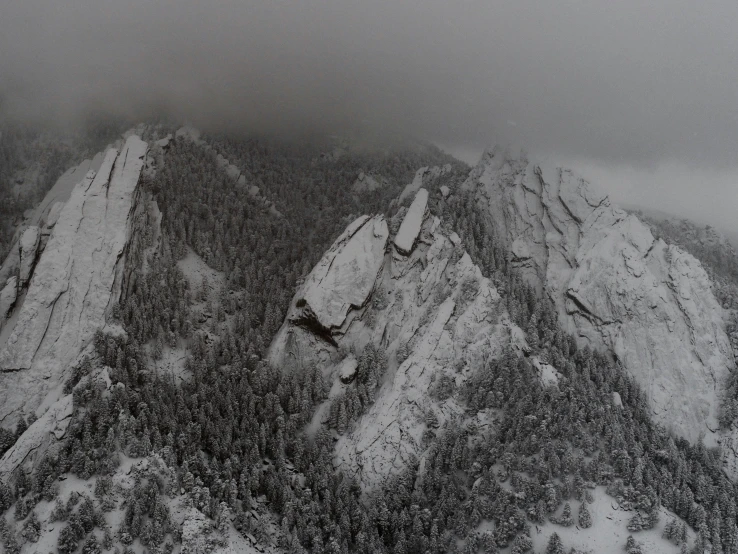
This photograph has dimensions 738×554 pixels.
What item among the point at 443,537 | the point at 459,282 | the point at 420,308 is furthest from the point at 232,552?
the point at 459,282

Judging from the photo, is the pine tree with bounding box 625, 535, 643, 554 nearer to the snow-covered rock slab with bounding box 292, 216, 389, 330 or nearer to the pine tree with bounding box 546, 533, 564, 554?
the pine tree with bounding box 546, 533, 564, 554

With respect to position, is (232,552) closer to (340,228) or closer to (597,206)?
(340,228)

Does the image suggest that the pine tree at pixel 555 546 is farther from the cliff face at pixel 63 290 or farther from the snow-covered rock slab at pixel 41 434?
the cliff face at pixel 63 290

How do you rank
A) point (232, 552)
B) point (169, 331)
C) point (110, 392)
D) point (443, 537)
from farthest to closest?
point (169, 331) → point (110, 392) → point (443, 537) → point (232, 552)

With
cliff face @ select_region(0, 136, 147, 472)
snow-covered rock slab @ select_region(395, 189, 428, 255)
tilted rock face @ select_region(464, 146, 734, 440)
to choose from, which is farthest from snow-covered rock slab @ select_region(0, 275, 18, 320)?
tilted rock face @ select_region(464, 146, 734, 440)

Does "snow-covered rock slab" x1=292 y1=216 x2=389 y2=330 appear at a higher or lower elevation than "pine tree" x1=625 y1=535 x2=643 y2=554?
higher

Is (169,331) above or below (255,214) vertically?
below

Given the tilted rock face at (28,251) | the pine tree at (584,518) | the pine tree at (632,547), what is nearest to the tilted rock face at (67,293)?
the tilted rock face at (28,251)
